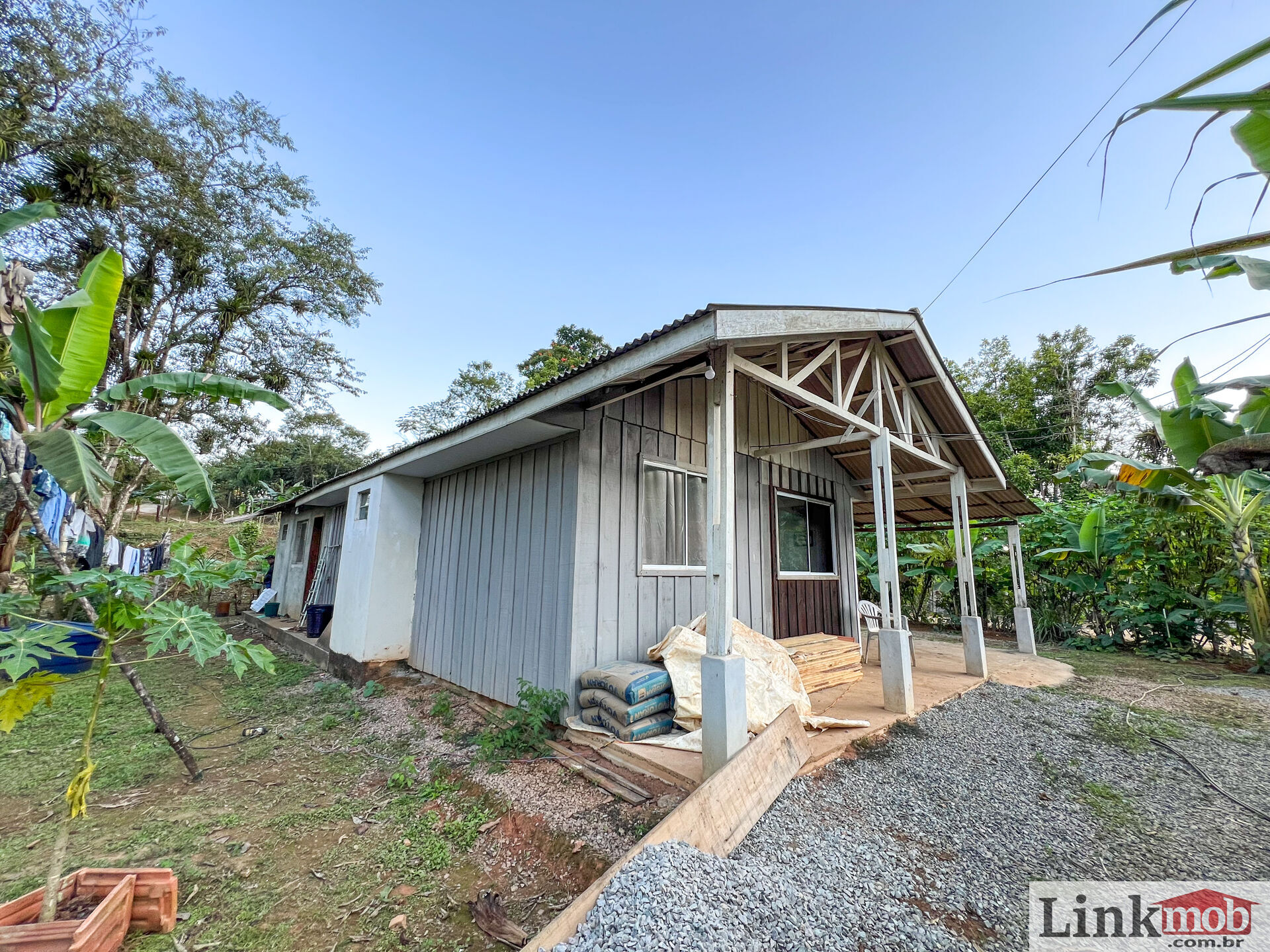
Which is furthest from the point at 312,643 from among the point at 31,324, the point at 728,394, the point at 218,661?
the point at 728,394

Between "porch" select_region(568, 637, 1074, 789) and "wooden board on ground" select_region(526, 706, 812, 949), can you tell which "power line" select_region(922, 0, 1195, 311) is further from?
"porch" select_region(568, 637, 1074, 789)

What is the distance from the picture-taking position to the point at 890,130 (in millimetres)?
7062

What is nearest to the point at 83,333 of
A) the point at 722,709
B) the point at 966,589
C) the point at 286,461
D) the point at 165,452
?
the point at 165,452

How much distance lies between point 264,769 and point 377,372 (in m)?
15.9

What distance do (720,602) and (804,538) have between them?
422 centimetres

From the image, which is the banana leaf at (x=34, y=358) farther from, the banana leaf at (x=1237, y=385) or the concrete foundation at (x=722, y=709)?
the banana leaf at (x=1237, y=385)

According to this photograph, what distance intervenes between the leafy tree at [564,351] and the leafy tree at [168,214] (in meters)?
6.68

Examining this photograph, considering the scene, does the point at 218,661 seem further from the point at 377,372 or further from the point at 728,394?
the point at 377,372

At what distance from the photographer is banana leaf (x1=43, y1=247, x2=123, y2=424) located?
2879mm

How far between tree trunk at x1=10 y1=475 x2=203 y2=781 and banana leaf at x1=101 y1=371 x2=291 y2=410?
918 millimetres

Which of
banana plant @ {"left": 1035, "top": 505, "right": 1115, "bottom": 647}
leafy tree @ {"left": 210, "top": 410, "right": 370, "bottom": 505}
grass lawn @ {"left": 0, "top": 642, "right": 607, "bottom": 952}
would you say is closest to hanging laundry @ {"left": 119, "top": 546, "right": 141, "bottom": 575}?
grass lawn @ {"left": 0, "top": 642, "right": 607, "bottom": 952}

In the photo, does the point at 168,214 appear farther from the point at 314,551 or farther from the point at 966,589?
the point at 966,589

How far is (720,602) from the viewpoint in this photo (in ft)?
10.4

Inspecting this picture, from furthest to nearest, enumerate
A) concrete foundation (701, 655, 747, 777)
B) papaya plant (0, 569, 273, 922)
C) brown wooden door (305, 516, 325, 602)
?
brown wooden door (305, 516, 325, 602), concrete foundation (701, 655, 747, 777), papaya plant (0, 569, 273, 922)
